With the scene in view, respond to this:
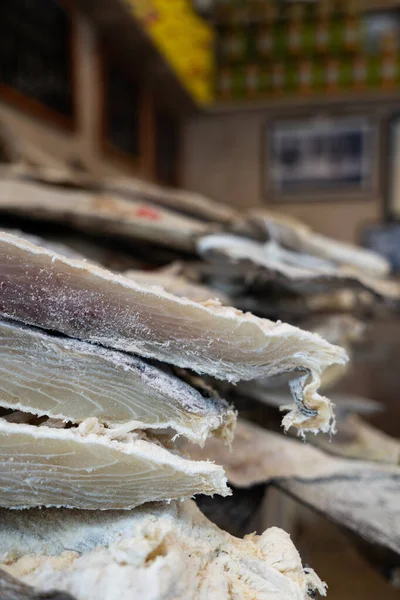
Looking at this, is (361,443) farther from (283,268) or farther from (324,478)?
(283,268)

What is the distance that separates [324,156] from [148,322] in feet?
8.67

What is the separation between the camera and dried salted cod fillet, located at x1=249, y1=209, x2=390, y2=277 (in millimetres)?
1000

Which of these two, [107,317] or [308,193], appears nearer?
[107,317]

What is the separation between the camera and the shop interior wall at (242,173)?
2945mm

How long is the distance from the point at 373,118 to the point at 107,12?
1.64 m

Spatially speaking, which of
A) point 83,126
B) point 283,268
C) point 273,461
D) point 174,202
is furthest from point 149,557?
point 83,126

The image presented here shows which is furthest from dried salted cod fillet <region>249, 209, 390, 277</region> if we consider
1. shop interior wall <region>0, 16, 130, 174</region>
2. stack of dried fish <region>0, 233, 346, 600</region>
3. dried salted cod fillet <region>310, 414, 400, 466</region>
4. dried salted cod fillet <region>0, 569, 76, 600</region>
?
shop interior wall <region>0, 16, 130, 174</region>

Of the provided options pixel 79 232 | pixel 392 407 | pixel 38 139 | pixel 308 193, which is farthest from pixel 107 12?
pixel 392 407

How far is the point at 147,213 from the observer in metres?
1.04

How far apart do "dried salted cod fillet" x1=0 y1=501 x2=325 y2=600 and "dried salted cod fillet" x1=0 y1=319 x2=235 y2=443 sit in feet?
0.28

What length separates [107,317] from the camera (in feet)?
1.63

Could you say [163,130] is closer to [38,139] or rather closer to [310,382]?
[38,139]

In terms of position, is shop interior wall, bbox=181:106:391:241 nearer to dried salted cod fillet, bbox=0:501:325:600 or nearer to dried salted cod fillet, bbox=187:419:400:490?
dried salted cod fillet, bbox=187:419:400:490

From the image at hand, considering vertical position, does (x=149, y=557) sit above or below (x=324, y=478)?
above
